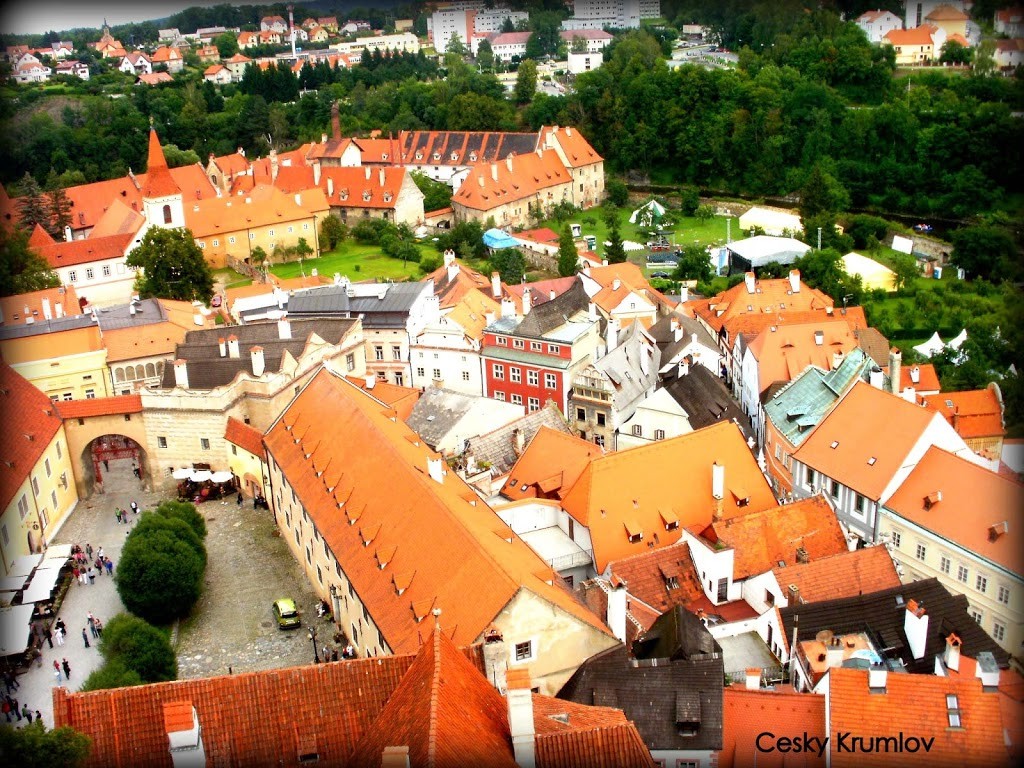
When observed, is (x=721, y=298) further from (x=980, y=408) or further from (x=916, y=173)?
(x=916, y=173)

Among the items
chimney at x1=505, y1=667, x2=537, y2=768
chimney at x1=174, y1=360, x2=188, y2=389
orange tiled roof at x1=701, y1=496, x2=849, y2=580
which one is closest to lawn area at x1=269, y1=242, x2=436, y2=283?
chimney at x1=174, y1=360, x2=188, y2=389

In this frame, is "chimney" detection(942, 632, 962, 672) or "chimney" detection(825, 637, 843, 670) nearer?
"chimney" detection(942, 632, 962, 672)

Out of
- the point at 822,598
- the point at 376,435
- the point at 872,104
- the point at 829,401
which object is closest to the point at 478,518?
the point at 376,435

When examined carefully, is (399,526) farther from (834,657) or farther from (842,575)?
(842,575)

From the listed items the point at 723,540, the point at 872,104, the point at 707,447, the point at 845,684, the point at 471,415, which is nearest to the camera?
the point at 845,684

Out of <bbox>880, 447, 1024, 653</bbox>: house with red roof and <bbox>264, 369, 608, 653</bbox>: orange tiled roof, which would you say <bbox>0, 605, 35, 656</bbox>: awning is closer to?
<bbox>264, 369, 608, 653</bbox>: orange tiled roof

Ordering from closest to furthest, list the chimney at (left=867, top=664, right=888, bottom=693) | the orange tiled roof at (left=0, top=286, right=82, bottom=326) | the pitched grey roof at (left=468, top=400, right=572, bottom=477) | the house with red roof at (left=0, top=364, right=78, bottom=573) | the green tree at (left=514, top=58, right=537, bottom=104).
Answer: the chimney at (left=867, top=664, right=888, bottom=693), the house with red roof at (left=0, top=364, right=78, bottom=573), the pitched grey roof at (left=468, top=400, right=572, bottom=477), the orange tiled roof at (left=0, top=286, right=82, bottom=326), the green tree at (left=514, top=58, right=537, bottom=104)

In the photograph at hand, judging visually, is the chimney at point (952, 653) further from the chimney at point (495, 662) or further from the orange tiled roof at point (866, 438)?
the chimney at point (495, 662)
